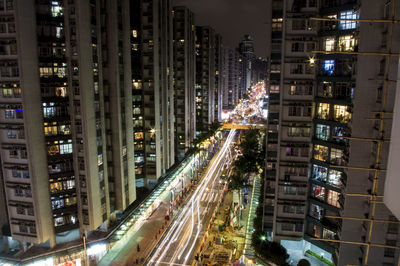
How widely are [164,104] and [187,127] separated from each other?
78.1ft

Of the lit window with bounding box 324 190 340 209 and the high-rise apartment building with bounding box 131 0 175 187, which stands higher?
the high-rise apartment building with bounding box 131 0 175 187

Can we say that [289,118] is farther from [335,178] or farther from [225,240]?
[225,240]

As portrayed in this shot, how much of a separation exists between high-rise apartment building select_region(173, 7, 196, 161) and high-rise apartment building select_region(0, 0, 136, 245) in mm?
45678

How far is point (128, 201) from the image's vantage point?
60219 mm

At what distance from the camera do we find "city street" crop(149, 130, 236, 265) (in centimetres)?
5116

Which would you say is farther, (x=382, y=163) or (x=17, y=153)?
(x=17, y=153)

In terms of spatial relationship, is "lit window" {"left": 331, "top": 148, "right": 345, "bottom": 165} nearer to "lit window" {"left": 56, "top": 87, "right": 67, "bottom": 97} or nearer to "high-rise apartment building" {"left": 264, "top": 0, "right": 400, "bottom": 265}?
"high-rise apartment building" {"left": 264, "top": 0, "right": 400, "bottom": 265}

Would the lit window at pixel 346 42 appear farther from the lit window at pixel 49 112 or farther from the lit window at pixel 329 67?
the lit window at pixel 49 112

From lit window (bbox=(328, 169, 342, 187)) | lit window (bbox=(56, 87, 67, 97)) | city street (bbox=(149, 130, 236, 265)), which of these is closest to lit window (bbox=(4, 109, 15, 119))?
lit window (bbox=(56, 87, 67, 97))

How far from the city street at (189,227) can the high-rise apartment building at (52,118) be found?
1156 cm

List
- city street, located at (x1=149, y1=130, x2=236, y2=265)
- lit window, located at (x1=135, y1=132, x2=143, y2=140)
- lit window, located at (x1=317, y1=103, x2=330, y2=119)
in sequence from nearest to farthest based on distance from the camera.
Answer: lit window, located at (x1=317, y1=103, x2=330, y2=119), city street, located at (x1=149, y1=130, x2=236, y2=265), lit window, located at (x1=135, y1=132, x2=143, y2=140)

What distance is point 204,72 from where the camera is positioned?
126 meters

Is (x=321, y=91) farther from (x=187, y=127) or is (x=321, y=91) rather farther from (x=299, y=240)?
(x=187, y=127)

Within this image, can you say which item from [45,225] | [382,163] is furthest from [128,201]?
[382,163]
